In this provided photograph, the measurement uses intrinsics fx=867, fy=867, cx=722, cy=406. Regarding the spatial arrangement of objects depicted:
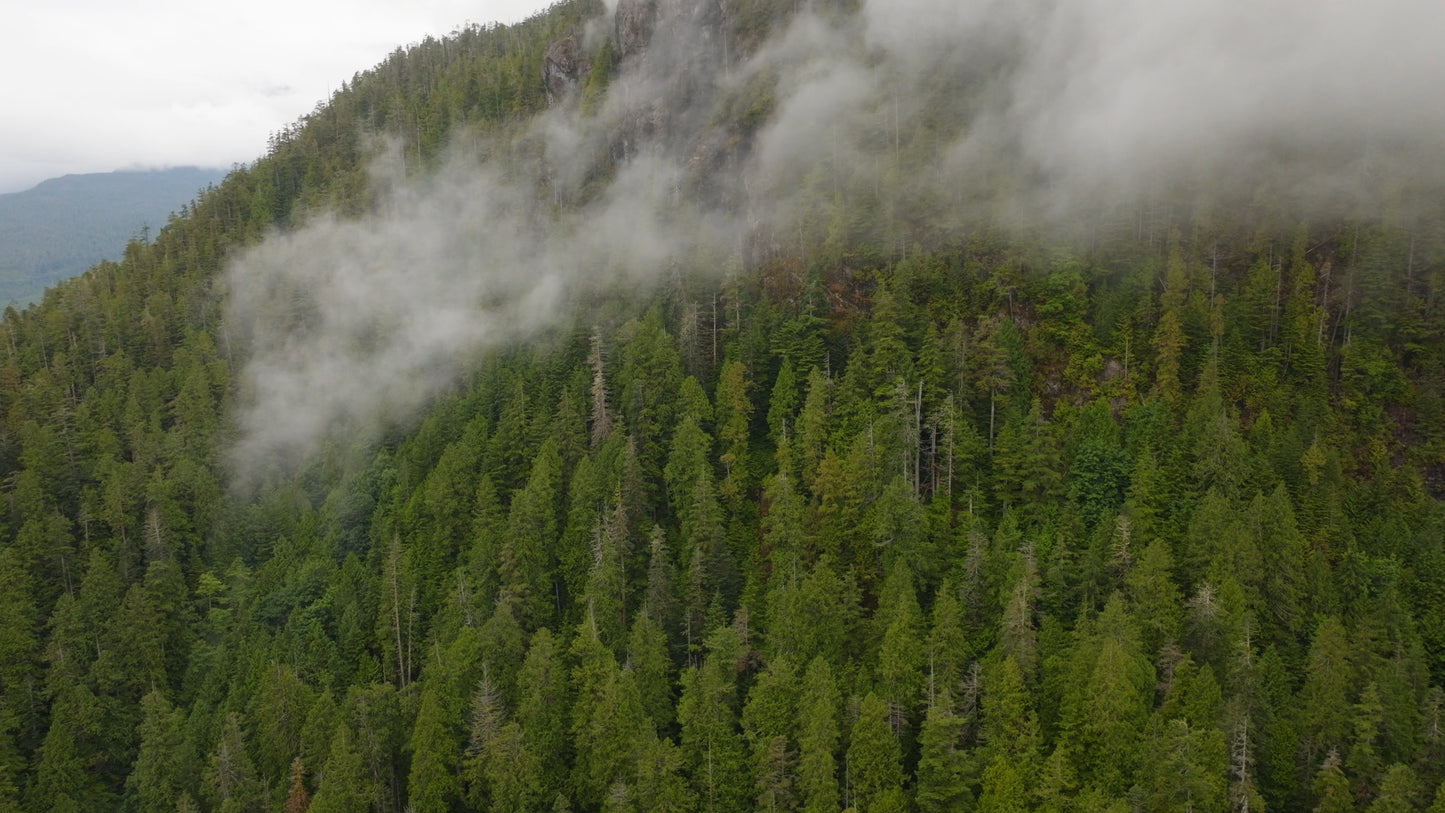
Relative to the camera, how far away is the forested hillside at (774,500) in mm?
57062

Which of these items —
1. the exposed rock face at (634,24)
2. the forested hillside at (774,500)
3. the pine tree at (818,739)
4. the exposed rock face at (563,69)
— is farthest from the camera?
the exposed rock face at (563,69)

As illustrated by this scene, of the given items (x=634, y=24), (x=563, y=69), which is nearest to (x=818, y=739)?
(x=634, y=24)

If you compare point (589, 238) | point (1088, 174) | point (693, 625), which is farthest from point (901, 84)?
point (693, 625)

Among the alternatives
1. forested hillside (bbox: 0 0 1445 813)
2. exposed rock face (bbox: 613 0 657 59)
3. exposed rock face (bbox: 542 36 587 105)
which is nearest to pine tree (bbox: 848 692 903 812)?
forested hillside (bbox: 0 0 1445 813)

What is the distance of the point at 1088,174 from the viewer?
97.5 metres

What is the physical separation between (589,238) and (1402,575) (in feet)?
328

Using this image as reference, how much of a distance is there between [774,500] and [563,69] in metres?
99.0

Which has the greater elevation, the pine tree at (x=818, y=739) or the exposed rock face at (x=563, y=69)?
the exposed rock face at (x=563, y=69)

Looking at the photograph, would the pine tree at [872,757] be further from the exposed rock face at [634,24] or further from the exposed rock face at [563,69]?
the exposed rock face at [563,69]

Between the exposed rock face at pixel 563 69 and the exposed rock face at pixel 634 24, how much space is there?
10564mm

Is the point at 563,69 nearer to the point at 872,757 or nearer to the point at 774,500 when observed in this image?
the point at 774,500

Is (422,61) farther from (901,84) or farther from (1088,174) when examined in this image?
(1088,174)

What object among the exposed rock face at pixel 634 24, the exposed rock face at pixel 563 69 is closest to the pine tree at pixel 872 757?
the exposed rock face at pixel 634 24

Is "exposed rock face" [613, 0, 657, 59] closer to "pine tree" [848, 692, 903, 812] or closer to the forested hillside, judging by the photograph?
the forested hillside
